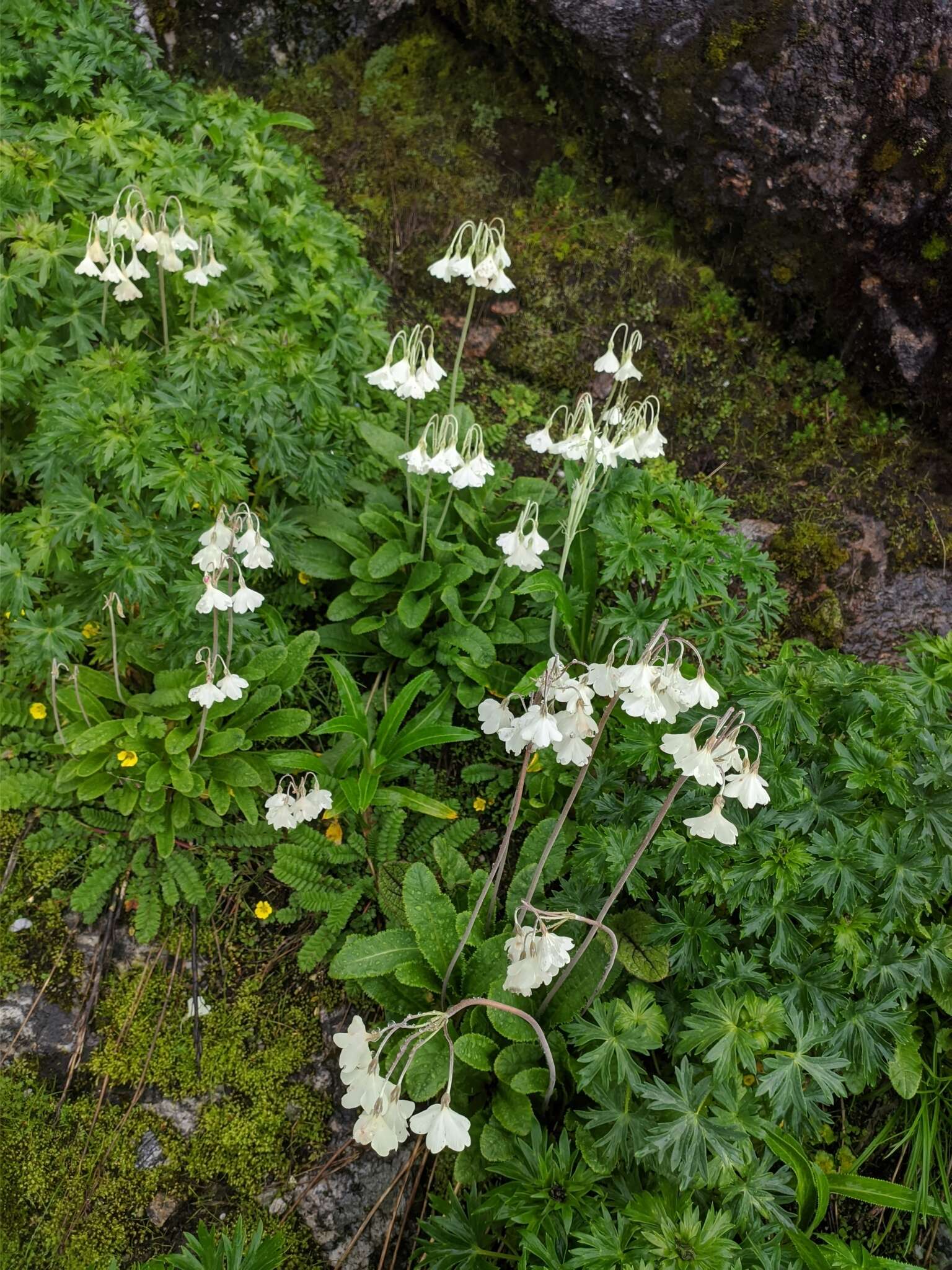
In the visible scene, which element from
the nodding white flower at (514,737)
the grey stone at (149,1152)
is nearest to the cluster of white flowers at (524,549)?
the nodding white flower at (514,737)

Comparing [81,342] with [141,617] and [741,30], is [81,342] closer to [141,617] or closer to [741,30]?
[141,617]

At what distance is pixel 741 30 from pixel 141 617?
4.20 m

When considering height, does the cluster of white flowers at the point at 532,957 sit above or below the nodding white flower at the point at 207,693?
above

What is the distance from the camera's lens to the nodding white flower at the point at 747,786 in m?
2.04

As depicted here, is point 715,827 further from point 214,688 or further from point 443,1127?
point 214,688

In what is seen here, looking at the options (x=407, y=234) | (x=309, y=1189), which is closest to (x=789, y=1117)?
(x=309, y=1189)

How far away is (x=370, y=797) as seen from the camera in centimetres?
320

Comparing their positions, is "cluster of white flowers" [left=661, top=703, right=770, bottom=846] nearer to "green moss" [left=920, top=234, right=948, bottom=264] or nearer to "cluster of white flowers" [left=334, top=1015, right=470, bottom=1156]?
"cluster of white flowers" [left=334, top=1015, right=470, bottom=1156]

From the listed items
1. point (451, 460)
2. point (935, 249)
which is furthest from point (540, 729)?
point (935, 249)

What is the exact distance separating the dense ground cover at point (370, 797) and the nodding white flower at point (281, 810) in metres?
→ 0.02

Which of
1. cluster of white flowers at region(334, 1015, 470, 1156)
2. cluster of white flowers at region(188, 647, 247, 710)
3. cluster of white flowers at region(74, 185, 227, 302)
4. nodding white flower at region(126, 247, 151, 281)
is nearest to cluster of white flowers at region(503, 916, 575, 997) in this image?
cluster of white flowers at region(334, 1015, 470, 1156)

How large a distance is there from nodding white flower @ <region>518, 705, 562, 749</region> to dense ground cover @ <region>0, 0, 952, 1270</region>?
10 cm

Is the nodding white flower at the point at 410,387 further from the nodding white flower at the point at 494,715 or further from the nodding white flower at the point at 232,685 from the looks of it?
the nodding white flower at the point at 494,715

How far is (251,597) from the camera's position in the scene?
2910 mm
